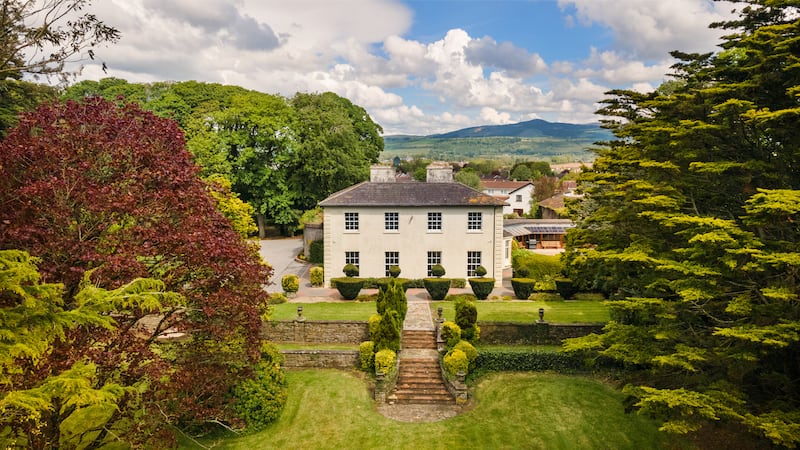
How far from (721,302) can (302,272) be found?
30.4m

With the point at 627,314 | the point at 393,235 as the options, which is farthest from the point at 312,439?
the point at 393,235

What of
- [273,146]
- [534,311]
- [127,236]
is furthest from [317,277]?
[127,236]

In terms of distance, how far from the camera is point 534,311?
93.4ft

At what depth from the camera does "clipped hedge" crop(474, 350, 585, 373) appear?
21.6 metres

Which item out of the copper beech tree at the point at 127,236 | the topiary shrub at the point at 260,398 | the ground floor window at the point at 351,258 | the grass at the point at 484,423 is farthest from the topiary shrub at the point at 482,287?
the copper beech tree at the point at 127,236

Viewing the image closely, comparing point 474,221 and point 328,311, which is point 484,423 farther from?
point 474,221

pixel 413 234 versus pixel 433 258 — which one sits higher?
pixel 413 234

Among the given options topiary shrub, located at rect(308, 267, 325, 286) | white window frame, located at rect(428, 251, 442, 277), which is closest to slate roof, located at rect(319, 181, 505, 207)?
white window frame, located at rect(428, 251, 442, 277)

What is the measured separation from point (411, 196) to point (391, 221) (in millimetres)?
2295

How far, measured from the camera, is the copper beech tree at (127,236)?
959 centimetres

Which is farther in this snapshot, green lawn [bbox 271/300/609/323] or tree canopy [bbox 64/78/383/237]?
tree canopy [bbox 64/78/383/237]

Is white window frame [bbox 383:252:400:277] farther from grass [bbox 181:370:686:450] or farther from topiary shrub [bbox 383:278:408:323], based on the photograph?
grass [bbox 181:370:686:450]

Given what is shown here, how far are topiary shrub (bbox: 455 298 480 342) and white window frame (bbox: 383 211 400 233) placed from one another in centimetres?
1168

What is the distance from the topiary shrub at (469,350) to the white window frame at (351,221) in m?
14.5
